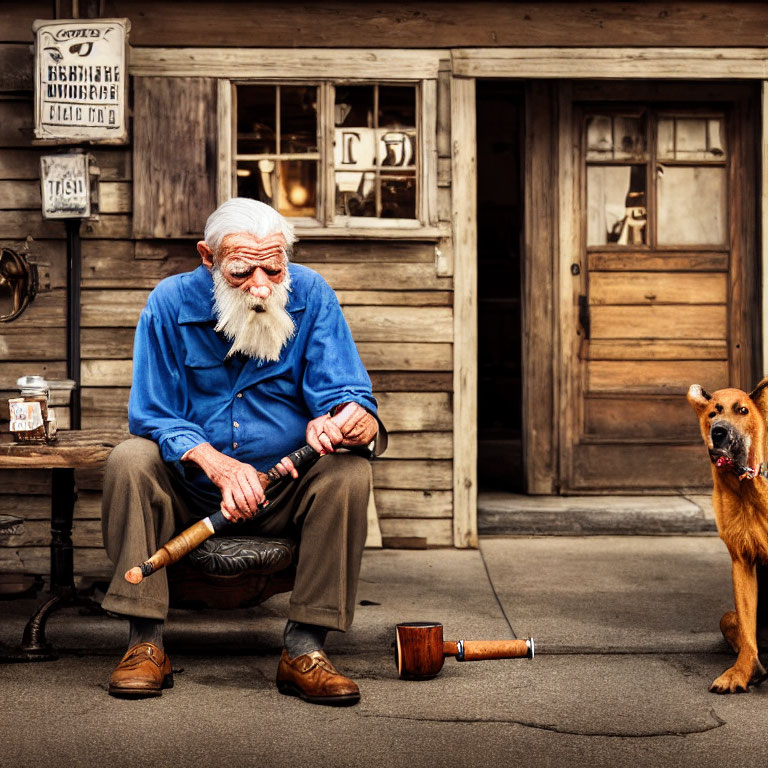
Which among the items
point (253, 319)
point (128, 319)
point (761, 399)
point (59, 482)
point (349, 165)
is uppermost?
point (349, 165)

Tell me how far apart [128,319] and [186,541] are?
2654mm

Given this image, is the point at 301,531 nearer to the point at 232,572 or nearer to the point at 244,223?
the point at 232,572

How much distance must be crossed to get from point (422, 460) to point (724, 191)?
2.44 m

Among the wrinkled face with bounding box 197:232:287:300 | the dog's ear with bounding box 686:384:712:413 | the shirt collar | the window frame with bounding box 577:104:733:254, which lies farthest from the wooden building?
the dog's ear with bounding box 686:384:712:413

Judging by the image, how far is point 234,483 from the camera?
12.0 ft

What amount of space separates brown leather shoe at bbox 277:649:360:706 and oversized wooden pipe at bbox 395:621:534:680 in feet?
0.73

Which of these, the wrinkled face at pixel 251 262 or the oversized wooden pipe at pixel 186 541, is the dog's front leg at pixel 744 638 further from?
the wrinkled face at pixel 251 262

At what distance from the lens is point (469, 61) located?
19.6 ft

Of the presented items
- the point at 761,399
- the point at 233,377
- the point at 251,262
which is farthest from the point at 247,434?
the point at 761,399

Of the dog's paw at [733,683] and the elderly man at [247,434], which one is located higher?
the elderly man at [247,434]

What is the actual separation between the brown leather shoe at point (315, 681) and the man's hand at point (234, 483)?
0.51m

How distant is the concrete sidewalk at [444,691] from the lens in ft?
10.5

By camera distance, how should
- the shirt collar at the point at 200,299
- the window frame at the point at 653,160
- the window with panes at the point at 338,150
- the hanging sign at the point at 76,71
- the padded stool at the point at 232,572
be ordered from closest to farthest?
the padded stool at the point at 232,572 → the shirt collar at the point at 200,299 → the hanging sign at the point at 76,71 → the window with panes at the point at 338,150 → the window frame at the point at 653,160

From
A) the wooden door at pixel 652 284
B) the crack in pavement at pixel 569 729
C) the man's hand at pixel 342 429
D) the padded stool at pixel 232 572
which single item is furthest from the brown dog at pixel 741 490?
the wooden door at pixel 652 284
